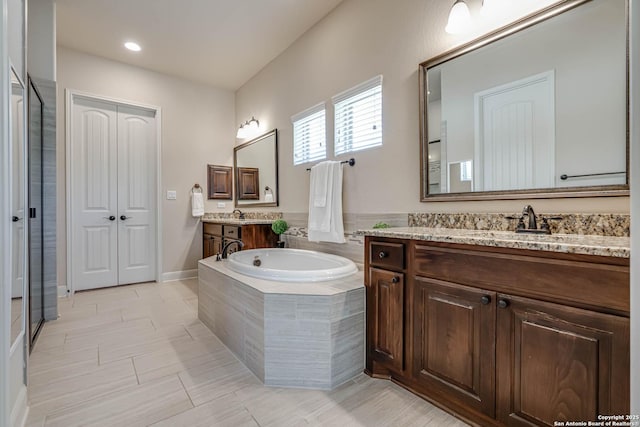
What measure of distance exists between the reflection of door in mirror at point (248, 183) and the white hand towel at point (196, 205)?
0.54 m

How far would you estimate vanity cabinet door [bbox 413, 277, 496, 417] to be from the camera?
1259mm

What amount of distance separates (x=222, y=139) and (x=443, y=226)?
3583 mm

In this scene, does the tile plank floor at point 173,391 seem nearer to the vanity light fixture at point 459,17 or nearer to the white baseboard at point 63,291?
the white baseboard at point 63,291

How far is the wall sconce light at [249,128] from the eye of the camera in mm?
3885

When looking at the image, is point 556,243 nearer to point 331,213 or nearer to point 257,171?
point 331,213

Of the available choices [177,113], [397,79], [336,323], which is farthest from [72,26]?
[336,323]

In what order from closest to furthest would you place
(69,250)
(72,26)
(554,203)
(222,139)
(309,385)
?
(554,203) < (309,385) < (72,26) < (69,250) < (222,139)

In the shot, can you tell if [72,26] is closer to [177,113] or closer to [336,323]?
[177,113]

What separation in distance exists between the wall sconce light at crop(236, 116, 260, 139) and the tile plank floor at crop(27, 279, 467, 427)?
2523mm

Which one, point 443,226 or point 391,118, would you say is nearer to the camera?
point 443,226

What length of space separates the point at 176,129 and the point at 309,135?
2.12m

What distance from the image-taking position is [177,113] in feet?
13.4

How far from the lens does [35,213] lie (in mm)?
2344

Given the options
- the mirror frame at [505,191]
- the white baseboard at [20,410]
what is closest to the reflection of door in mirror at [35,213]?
the white baseboard at [20,410]
